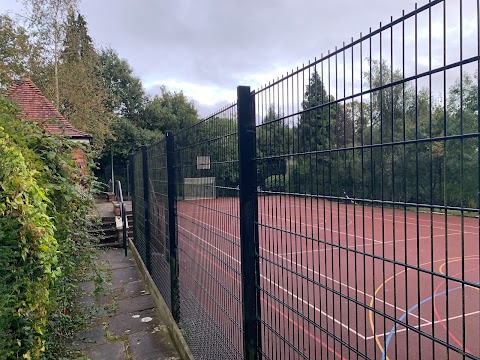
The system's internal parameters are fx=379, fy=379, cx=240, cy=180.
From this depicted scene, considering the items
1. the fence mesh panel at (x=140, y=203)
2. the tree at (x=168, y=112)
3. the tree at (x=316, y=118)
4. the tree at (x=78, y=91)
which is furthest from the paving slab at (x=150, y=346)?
the tree at (x=168, y=112)

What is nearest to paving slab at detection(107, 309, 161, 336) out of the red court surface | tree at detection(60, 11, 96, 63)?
the red court surface

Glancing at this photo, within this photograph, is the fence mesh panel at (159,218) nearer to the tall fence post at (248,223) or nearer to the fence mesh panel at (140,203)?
the fence mesh panel at (140,203)

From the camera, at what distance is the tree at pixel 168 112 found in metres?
29.9

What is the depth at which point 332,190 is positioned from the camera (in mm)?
1581

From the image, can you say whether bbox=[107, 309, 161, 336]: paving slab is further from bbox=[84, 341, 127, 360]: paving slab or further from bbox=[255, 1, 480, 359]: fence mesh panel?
bbox=[255, 1, 480, 359]: fence mesh panel

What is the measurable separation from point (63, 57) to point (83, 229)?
54.8ft

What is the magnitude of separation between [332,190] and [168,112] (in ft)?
97.9

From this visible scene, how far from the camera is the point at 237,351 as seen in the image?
8.30ft

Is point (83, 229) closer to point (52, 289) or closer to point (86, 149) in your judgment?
point (86, 149)

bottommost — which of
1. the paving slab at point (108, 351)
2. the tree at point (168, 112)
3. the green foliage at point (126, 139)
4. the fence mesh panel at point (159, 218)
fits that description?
the paving slab at point (108, 351)

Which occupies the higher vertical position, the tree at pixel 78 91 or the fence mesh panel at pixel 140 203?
the tree at pixel 78 91

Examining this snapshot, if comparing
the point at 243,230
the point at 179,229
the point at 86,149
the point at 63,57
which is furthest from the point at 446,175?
the point at 63,57

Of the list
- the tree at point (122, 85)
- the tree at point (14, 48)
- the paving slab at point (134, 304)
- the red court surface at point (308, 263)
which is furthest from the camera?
the tree at point (122, 85)

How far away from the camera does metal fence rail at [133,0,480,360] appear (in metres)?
1.06
